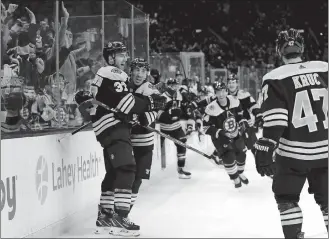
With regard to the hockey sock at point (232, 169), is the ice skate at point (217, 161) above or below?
above

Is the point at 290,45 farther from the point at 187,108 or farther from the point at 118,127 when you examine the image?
the point at 187,108

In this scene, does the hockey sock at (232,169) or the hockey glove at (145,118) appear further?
the hockey sock at (232,169)

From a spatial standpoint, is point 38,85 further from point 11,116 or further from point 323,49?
point 323,49

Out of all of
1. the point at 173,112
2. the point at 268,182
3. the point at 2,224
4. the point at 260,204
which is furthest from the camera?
the point at 173,112

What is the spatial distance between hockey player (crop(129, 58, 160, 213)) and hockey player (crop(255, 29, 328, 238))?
1.38m

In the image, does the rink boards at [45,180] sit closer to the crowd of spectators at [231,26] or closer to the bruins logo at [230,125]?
the bruins logo at [230,125]

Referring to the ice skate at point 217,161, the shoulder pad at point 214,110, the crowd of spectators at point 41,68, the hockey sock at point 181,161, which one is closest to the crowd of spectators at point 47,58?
the crowd of spectators at point 41,68

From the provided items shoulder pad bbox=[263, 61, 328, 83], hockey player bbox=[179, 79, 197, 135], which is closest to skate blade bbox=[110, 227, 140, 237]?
shoulder pad bbox=[263, 61, 328, 83]

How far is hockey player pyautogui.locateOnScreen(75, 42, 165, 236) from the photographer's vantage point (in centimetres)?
345

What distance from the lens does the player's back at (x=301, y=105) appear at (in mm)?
2457

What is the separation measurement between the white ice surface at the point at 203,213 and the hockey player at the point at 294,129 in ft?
3.05

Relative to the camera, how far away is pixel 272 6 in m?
14.6

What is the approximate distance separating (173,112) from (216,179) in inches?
35.8

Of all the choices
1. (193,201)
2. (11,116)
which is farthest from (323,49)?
(11,116)
